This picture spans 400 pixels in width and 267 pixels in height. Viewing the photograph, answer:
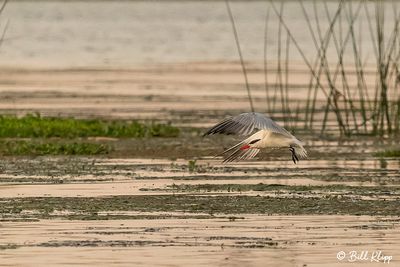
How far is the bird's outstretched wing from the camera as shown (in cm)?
1515

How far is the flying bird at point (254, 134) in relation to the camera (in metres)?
15.2

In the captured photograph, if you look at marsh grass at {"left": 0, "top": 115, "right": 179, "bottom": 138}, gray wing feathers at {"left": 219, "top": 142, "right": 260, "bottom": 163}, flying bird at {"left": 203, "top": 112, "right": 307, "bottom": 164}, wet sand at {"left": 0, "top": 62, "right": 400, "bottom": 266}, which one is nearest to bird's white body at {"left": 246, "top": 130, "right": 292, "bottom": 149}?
flying bird at {"left": 203, "top": 112, "right": 307, "bottom": 164}

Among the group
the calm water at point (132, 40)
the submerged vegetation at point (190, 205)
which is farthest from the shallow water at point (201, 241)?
the calm water at point (132, 40)

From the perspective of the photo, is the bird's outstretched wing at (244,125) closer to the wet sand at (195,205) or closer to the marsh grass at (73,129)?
the wet sand at (195,205)

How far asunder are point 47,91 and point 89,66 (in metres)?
11.5

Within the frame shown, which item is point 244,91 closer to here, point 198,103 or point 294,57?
point 198,103

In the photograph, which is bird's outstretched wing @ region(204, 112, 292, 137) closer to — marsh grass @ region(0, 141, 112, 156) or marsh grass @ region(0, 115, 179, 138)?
marsh grass @ region(0, 141, 112, 156)

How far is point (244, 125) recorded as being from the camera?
50.0 feet

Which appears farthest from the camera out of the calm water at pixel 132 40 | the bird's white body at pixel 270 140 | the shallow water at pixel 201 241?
the calm water at pixel 132 40

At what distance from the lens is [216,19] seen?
102 metres

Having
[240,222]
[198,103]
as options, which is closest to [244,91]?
[198,103]
